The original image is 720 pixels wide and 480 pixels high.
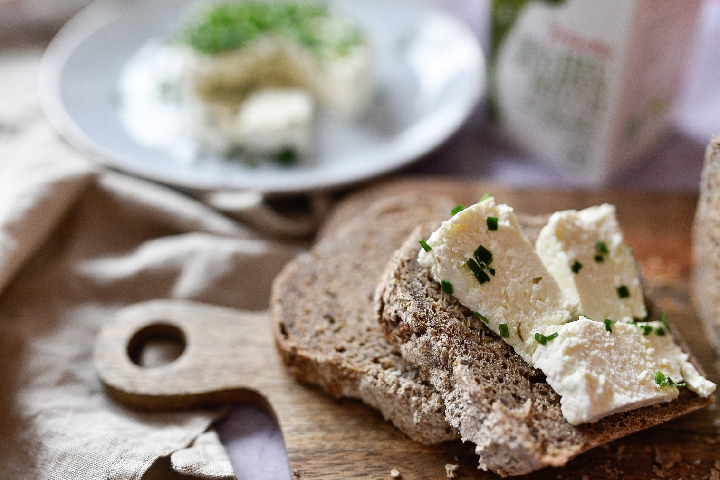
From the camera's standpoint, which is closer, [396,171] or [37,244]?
[37,244]

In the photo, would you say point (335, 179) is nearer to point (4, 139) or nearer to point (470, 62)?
point (470, 62)

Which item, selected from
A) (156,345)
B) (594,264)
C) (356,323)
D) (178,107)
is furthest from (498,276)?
(178,107)

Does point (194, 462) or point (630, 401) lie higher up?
point (630, 401)

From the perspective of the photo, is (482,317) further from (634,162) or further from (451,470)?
(634,162)

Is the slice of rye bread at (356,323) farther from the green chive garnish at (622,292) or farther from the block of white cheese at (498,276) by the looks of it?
the green chive garnish at (622,292)

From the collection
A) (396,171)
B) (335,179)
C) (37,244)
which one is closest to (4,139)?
(37,244)

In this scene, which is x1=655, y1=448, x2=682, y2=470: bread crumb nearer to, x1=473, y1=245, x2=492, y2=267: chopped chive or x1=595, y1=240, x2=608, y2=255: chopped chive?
x1=595, y1=240, x2=608, y2=255: chopped chive
